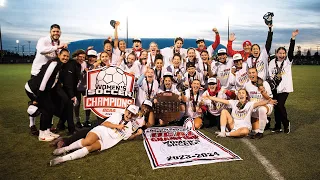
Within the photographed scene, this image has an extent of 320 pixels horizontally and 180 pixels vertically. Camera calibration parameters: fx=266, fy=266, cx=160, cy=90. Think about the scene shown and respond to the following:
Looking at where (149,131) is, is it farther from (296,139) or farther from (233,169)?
(296,139)

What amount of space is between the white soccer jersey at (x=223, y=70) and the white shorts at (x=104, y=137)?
380 centimetres

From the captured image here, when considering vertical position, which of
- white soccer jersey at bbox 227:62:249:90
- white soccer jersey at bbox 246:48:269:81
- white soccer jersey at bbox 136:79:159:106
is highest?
white soccer jersey at bbox 246:48:269:81

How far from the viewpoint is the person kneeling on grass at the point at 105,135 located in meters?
4.50

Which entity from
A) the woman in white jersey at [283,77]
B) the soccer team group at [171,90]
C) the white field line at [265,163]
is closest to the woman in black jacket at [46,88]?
the soccer team group at [171,90]

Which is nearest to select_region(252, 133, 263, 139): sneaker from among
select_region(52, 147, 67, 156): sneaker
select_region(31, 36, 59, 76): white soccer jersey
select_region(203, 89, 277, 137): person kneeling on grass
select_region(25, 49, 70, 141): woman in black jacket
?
select_region(203, 89, 277, 137): person kneeling on grass

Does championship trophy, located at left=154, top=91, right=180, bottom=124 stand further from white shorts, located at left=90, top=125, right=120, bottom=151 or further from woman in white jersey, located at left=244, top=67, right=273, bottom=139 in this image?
white shorts, located at left=90, top=125, right=120, bottom=151

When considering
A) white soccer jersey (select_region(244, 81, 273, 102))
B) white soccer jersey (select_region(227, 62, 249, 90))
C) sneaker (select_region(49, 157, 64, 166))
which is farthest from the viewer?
white soccer jersey (select_region(227, 62, 249, 90))

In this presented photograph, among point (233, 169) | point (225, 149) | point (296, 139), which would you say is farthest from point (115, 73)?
point (296, 139)

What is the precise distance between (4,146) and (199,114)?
4.30 m

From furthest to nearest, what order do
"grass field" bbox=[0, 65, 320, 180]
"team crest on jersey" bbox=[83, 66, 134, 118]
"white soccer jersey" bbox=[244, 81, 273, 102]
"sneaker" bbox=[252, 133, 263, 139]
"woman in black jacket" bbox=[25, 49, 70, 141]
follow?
"team crest on jersey" bbox=[83, 66, 134, 118] < "white soccer jersey" bbox=[244, 81, 273, 102] < "sneaker" bbox=[252, 133, 263, 139] < "woman in black jacket" bbox=[25, 49, 70, 141] < "grass field" bbox=[0, 65, 320, 180]

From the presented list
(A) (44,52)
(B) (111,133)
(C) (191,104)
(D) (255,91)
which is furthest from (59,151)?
(D) (255,91)

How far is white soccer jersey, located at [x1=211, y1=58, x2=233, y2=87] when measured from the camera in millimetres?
7364

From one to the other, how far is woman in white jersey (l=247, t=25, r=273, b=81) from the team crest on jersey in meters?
3.17

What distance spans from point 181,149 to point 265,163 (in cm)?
142
